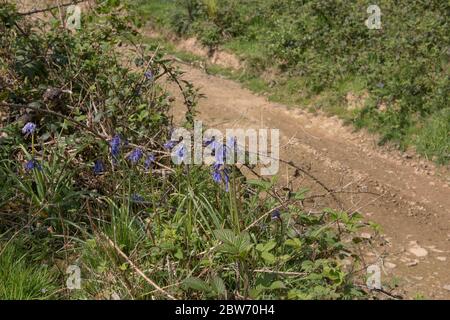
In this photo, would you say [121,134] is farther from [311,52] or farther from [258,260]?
[311,52]

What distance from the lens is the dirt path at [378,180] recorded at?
15.5ft

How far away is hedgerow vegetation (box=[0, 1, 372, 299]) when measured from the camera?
3.23 metres

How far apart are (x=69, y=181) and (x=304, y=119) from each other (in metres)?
3.69

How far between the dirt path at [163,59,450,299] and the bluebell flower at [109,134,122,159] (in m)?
0.75

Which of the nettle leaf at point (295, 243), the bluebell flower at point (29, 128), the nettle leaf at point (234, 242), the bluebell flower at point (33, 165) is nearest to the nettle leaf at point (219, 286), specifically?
the nettle leaf at point (234, 242)

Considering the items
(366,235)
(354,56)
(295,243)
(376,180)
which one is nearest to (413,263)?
(366,235)

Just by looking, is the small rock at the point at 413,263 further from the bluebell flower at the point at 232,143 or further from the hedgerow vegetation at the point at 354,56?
the bluebell flower at the point at 232,143

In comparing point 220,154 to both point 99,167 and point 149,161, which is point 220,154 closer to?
point 149,161

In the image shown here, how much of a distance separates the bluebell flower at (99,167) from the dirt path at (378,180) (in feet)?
2.87

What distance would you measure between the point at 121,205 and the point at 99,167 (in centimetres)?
31

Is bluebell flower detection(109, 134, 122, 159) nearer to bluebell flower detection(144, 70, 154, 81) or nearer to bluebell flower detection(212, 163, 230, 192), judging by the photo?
bluebell flower detection(212, 163, 230, 192)

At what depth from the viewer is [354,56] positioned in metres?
7.57

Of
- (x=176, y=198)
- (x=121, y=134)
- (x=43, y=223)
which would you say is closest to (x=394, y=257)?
(x=176, y=198)

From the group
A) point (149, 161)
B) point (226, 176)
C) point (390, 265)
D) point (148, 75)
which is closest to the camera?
point (226, 176)
